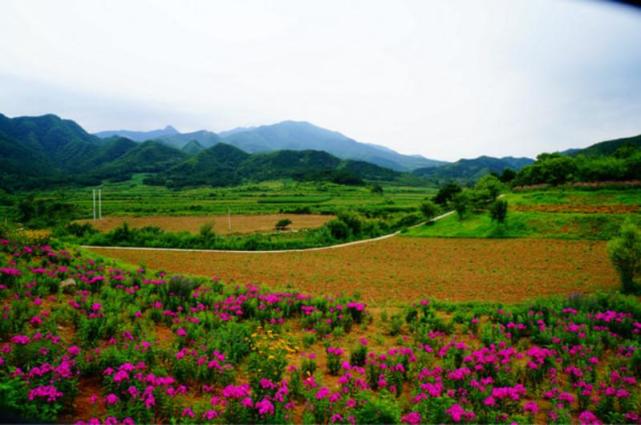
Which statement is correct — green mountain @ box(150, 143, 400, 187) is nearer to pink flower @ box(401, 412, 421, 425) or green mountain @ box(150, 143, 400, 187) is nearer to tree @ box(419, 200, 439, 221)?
tree @ box(419, 200, 439, 221)

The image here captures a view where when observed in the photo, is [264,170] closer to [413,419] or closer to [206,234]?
[206,234]

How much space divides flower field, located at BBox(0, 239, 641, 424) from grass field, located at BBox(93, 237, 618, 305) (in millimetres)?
4376

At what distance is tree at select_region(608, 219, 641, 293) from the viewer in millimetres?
11945

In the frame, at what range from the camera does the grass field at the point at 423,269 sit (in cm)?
1351

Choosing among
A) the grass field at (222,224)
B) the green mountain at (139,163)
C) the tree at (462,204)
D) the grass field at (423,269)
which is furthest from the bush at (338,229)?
the green mountain at (139,163)

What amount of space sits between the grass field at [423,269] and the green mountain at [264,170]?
10708 cm

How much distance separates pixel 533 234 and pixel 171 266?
88.0 ft

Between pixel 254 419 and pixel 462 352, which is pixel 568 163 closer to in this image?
pixel 462 352

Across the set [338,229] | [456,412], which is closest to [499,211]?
[338,229]

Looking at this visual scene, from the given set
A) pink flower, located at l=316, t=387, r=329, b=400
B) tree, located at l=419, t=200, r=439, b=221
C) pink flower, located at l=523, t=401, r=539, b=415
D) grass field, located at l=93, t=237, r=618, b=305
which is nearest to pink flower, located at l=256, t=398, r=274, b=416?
pink flower, located at l=316, t=387, r=329, b=400

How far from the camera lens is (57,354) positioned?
4234mm

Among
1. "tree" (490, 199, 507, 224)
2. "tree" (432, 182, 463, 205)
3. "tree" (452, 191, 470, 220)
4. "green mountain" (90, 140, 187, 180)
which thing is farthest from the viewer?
"green mountain" (90, 140, 187, 180)

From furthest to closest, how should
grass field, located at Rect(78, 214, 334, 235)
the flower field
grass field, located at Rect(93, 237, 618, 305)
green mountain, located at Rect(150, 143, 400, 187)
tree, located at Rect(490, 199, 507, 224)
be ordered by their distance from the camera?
1. green mountain, located at Rect(150, 143, 400, 187)
2. grass field, located at Rect(78, 214, 334, 235)
3. tree, located at Rect(490, 199, 507, 224)
4. grass field, located at Rect(93, 237, 618, 305)
5. the flower field

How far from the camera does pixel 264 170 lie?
171000mm
